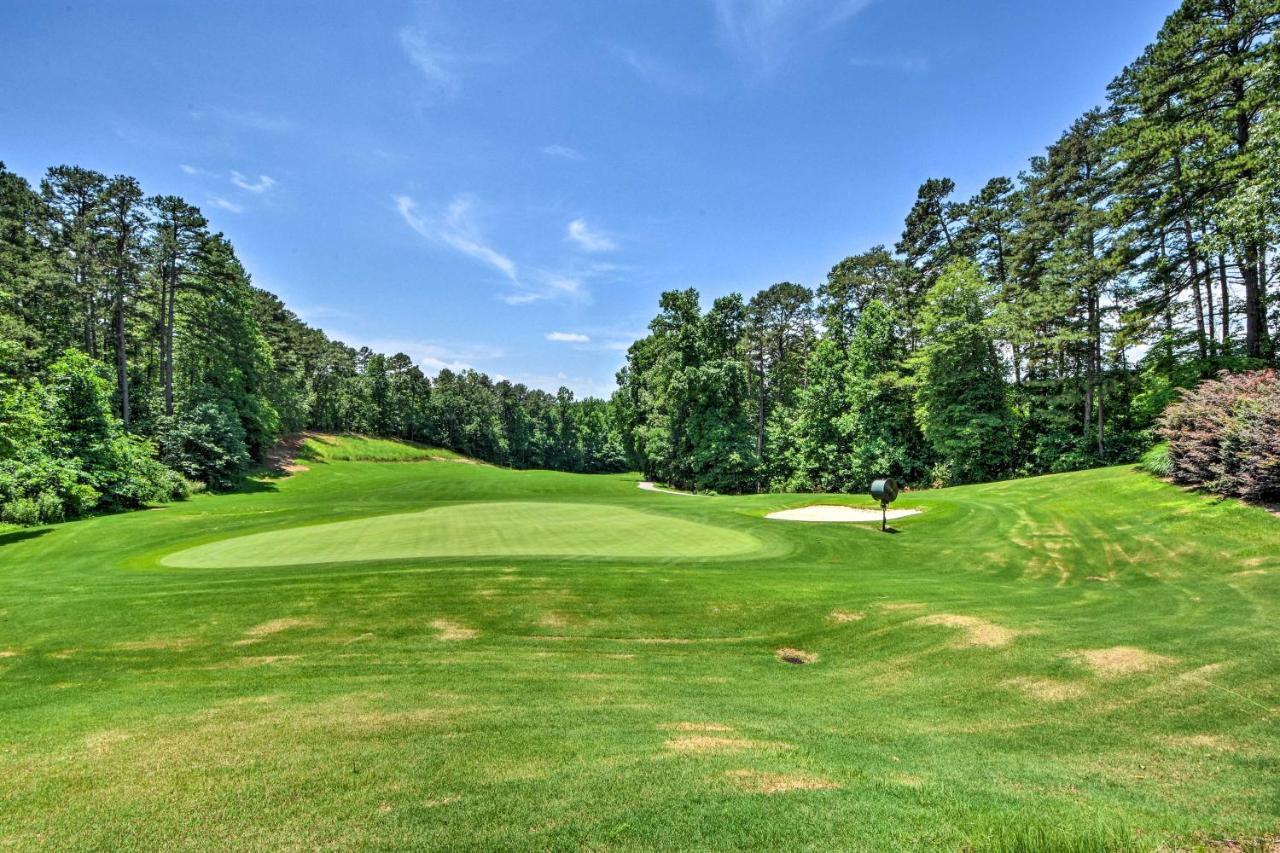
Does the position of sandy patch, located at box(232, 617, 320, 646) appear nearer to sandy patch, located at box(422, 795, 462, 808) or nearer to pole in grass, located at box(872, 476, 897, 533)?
sandy patch, located at box(422, 795, 462, 808)

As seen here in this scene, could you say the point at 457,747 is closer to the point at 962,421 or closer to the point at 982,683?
the point at 982,683

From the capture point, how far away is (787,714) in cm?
566

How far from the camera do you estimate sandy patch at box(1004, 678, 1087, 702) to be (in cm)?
575

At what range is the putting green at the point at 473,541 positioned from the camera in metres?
12.9

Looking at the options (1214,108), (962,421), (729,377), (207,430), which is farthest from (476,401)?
(1214,108)

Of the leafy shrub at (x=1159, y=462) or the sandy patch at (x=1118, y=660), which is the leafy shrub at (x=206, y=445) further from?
the leafy shrub at (x=1159, y=462)

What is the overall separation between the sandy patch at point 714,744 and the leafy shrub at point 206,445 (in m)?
41.6

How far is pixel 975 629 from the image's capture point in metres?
7.82

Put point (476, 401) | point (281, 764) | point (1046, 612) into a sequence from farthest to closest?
1. point (476, 401)
2. point (1046, 612)
3. point (281, 764)

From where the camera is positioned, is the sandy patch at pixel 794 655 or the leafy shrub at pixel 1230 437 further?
the leafy shrub at pixel 1230 437

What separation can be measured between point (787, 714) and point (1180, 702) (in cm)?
385

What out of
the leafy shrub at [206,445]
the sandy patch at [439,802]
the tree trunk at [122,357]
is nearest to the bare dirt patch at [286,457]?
the leafy shrub at [206,445]

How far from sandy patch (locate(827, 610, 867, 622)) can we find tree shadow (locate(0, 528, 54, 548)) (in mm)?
23365

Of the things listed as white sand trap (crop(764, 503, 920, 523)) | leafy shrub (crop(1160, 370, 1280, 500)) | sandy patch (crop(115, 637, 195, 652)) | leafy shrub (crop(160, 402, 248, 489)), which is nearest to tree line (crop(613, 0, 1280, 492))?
leafy shrub (crop(1160, 370, 1280, 500))
